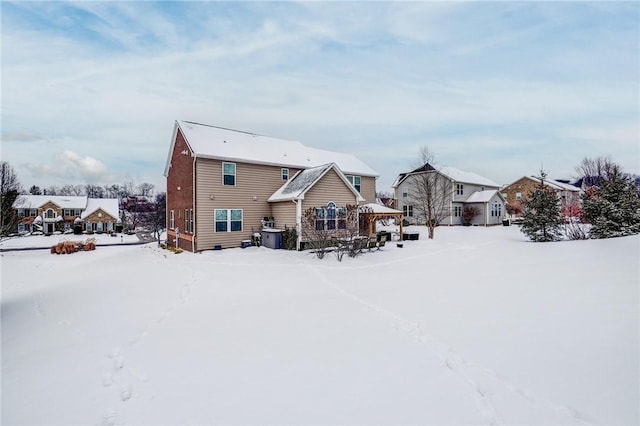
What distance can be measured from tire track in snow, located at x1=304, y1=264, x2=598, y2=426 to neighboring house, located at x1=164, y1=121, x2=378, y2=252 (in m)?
13.0

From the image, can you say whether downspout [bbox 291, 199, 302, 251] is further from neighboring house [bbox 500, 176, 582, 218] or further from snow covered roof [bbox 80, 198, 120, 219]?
snow covered roof [bbox 80, 198, 120, 219]

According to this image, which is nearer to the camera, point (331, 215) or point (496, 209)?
point (331, 215)

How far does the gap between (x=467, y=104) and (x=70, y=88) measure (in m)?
24.4

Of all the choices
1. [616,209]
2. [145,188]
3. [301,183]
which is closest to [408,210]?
[301,183]

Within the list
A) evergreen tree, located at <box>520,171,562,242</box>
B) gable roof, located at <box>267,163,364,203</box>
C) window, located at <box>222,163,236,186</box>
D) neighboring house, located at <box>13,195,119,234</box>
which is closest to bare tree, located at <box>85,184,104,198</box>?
neighboring house, located at <box>13,195,119,234</box>

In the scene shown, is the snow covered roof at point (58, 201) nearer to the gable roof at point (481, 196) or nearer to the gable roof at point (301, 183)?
the gable roof at point (301, 183)

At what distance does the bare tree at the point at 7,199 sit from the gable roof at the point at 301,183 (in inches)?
489

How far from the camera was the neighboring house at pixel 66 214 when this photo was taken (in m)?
52.0

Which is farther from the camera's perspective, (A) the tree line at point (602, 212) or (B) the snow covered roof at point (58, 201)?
(B) the snow covered roof at point (58, 201)

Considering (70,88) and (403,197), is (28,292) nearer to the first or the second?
(70,88)

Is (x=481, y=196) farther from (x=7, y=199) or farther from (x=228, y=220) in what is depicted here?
(x=7, y=199)

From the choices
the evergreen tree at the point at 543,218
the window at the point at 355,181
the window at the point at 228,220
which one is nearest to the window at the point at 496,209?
the evergreen tree at the point at 543,218

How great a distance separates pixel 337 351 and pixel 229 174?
16.3m

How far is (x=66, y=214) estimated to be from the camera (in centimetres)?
5503
